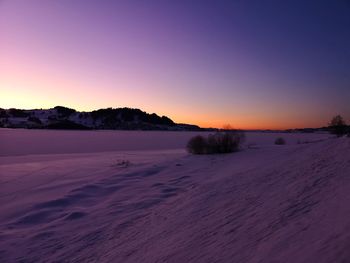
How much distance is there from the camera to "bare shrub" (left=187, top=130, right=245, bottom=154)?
65.7ft

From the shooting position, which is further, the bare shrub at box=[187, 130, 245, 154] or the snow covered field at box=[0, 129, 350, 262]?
the bare shrub at box=[187, 130, 245, 154]

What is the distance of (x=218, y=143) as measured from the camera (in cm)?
2022

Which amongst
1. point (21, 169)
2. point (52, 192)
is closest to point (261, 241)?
point (52, 192)

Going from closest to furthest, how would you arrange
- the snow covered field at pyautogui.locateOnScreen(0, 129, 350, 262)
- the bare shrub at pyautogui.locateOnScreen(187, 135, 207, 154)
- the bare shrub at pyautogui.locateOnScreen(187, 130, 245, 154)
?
the snow covered field at pyautogui.locateOnScreen(0, 129, 350, 262), the bare shrub at pyautogui.locateOnScreen(187, 130, 245, 154), the bare shrub at pyautogui.locateOnScreen(187, 135, 207, 154)

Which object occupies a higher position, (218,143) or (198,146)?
(218,143)

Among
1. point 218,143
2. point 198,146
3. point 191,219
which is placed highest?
point 218,143

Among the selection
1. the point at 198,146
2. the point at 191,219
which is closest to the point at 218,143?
the point at 198,146

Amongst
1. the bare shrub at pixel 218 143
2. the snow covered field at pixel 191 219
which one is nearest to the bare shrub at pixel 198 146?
the bare shrub at pixel 218 143

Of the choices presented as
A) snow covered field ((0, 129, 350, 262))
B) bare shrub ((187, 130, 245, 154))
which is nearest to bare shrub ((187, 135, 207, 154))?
bare shrub ((187, 130, 245, 154))

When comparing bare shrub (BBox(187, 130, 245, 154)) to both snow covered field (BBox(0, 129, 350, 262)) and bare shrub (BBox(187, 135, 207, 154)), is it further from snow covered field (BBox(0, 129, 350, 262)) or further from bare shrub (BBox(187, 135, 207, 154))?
snow covered field (BBox(0, 129, 350, 262))

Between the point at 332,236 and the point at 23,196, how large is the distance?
367 inches

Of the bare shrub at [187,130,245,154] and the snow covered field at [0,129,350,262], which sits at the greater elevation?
the bare shrub at [187,130,245,154]

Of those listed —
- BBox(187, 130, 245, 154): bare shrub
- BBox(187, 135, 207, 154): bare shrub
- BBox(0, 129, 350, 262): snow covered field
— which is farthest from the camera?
BBox(187, 135, 207, 154): bare shrub

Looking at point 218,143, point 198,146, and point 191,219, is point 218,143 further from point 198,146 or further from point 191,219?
point 191,219
